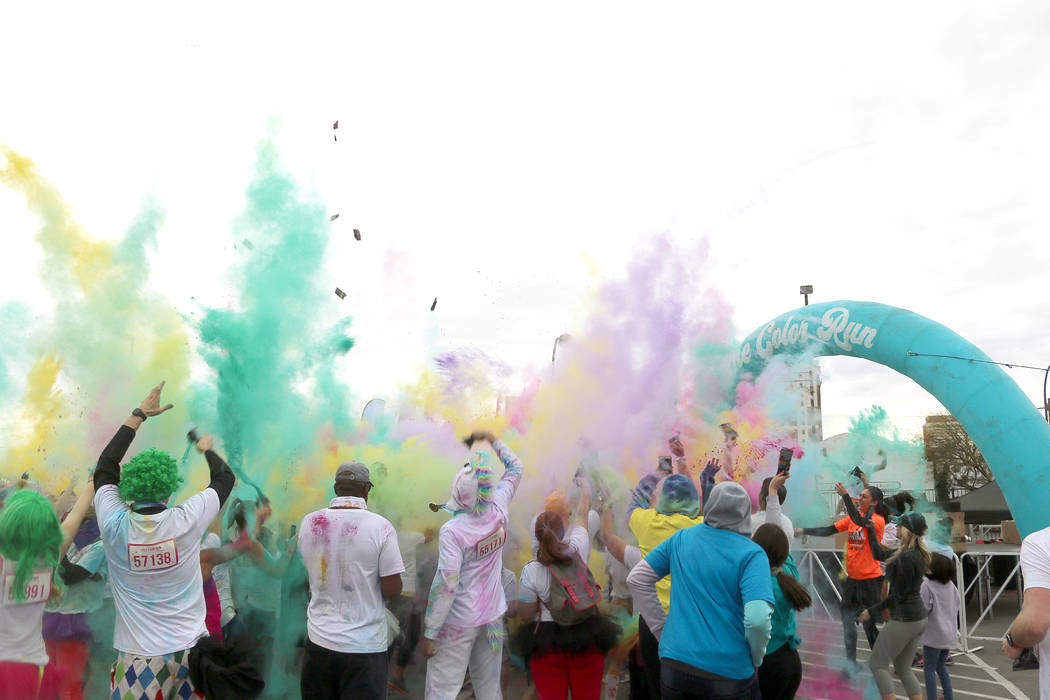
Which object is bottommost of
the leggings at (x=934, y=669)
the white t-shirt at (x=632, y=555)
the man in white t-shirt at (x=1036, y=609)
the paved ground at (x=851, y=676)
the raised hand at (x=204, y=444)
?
the paved ground at (x=851, y=676)

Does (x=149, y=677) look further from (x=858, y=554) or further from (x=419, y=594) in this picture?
(x=858, y=554)

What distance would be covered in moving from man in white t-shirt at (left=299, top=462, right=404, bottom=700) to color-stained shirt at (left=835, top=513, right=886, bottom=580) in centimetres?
443

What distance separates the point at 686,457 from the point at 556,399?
1202 millimetres

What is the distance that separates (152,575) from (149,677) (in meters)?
0.41

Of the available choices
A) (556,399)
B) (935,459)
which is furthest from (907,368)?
(935,459)

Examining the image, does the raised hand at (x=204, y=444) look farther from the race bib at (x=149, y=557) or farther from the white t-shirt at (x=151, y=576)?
the race bib at (x=149, y=557)

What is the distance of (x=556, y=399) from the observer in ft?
22.2

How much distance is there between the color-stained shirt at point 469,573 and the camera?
4.32m

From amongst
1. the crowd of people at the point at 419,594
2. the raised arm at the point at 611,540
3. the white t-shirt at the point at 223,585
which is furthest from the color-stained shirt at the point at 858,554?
the white t-shirt at the point at 223,585

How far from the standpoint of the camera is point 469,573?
448cm

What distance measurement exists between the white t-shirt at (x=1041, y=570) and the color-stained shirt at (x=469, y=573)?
2645mm

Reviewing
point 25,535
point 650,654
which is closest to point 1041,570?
point 650,654

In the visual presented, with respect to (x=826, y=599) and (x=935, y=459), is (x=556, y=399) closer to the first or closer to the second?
(x=826, y=599)

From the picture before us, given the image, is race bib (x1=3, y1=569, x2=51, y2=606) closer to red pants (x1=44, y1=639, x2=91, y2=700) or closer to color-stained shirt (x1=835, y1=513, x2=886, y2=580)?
red pants (x1=44, y1=639, x2=91, y2=700)
